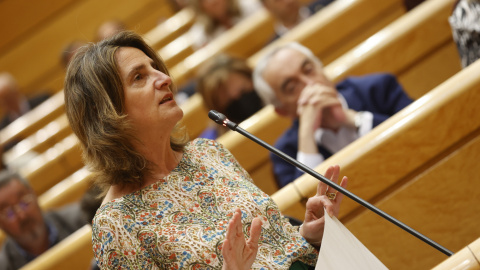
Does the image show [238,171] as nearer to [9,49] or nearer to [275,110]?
[275,110]

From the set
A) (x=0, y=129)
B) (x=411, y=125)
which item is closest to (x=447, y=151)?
(x=411, y=125)

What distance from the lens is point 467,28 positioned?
0.87m

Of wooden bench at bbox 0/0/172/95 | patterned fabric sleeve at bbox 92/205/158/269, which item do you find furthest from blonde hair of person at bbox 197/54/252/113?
wooden bench at bbox 0/0/172/95

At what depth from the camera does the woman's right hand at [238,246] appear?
1.43ft

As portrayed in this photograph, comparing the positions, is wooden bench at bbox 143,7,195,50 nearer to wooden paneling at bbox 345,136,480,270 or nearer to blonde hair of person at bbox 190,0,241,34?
blonde hair of person at bbox 190,0,241,34

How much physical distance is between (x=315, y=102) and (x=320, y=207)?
0.37 metres

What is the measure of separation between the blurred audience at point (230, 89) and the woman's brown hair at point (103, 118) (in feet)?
1.85

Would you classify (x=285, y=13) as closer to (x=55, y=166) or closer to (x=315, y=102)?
(x=315, y=102)

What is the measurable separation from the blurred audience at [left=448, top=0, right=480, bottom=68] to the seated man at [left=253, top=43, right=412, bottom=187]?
0.11m

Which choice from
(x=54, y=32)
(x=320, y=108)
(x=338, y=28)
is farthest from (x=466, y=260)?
(x=54, y=32)

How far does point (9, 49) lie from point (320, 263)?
1.95 m

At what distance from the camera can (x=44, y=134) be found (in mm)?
1586

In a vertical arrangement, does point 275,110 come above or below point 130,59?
A: below

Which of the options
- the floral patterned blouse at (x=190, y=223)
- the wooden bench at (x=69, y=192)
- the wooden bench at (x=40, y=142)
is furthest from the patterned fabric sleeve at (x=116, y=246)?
the wooden bench at (x=40, y=142)
